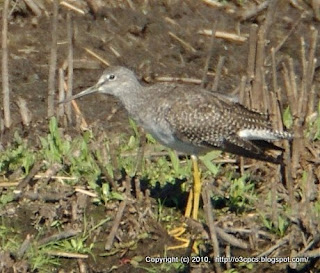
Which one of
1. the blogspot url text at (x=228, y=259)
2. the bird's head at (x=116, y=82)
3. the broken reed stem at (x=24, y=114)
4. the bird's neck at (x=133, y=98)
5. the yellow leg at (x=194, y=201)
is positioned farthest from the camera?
the broken reed stem at (x=24, y=114)

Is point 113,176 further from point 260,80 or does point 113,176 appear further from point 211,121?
point 260,80

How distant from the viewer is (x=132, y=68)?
11.6 meters

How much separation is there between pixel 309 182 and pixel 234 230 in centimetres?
76

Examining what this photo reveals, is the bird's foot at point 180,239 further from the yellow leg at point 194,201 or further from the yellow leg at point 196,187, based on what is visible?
the yellow leg at point 196,187

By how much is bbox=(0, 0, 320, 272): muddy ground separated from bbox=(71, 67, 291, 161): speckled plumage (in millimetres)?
467

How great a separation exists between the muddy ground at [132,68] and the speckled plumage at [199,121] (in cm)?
47

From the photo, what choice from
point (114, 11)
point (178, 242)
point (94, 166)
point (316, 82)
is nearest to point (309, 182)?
point (178, 242)

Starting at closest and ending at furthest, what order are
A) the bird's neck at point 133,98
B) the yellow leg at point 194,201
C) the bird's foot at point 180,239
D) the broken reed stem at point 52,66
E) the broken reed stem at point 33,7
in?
the bird's foot at point 180,239
the yellow leg at point 194,201
the bird's neck at point 133,98
the broken reed stem at point 52,66
the broken reed stem at point 33,7

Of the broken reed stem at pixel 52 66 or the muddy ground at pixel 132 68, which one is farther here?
the broken reed stem at pixel 52 66

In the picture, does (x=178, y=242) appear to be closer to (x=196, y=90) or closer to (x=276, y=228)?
(x=276, y=228)

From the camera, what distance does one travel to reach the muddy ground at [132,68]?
8.46 m

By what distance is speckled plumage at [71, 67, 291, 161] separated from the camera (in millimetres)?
9031

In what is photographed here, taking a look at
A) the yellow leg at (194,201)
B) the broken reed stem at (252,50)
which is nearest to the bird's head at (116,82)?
the yellow leg at (194,201)

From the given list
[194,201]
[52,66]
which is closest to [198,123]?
[194,201]
